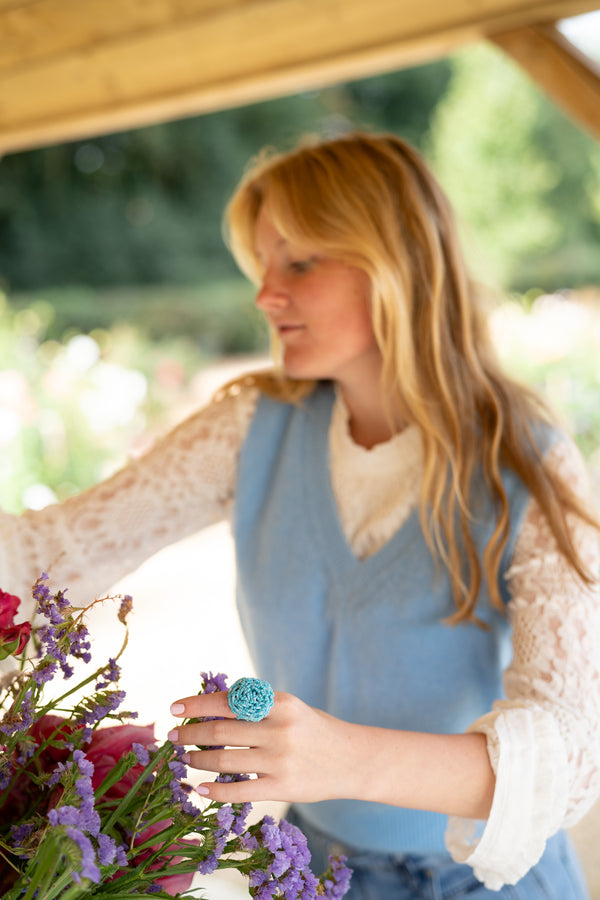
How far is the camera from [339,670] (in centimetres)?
119

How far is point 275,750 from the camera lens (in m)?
0.65

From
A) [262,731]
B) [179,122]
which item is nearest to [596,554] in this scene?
[262,731]

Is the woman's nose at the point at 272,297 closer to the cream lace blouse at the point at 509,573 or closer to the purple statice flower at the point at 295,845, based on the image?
the cream lace blouse at the point at 509,573

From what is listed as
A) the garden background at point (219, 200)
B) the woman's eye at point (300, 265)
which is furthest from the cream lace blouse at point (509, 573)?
the garden background at point (219, 200)

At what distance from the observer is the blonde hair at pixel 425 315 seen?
121 centimetres

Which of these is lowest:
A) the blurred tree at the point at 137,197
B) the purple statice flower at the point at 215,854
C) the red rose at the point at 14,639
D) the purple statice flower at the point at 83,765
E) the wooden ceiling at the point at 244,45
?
the purple statice flower at the point at 215,854

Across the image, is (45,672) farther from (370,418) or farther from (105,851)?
(370,418)

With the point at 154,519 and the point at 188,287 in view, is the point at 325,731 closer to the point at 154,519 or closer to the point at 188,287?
the point at 154,519

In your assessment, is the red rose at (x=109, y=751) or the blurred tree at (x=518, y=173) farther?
the blurred tree at (x=518, y=173)

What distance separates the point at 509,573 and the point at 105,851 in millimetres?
745

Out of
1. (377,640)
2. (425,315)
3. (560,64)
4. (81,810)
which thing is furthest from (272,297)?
(560,64)

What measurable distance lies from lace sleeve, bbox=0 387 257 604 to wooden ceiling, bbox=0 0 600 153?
1.08m

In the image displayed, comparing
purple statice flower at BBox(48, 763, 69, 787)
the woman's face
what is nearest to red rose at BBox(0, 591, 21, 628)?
purple statice flower at BBox(48, 763, 69, 787)

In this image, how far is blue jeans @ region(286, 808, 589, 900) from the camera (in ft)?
3.55
